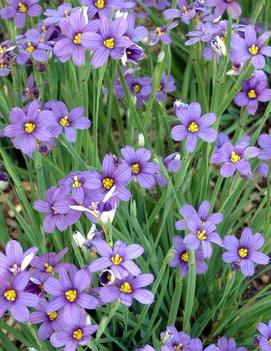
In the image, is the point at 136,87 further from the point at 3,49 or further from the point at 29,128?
the point at 29,128

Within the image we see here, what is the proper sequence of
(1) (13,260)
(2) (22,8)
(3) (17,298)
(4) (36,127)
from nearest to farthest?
(3) (17,298)
(1) (13,260)
(4) (36,127)
(2) (22,8)

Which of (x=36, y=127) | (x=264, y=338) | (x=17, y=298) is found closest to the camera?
(x=17, y=298)

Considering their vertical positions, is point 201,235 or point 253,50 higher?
point 253,50

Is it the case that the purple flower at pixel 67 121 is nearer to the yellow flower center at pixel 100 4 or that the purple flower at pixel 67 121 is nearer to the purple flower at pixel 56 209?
the purple flower at pixel 56 209

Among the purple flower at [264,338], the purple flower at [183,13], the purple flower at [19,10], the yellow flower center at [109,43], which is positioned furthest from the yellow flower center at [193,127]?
the purple flower at [19,10]

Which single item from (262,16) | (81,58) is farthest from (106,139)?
(262,16)

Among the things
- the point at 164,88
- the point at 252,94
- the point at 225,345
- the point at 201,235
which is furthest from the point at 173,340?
the point at 164,88

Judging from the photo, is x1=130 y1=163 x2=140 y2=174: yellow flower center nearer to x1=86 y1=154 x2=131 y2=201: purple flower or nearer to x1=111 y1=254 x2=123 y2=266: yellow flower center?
x1=86 y1=154 x2=131 y2=201: purple flower
